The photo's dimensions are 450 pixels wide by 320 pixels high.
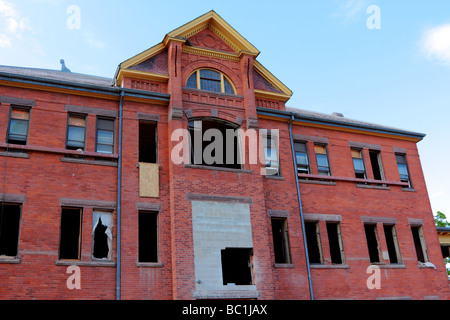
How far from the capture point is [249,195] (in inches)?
707

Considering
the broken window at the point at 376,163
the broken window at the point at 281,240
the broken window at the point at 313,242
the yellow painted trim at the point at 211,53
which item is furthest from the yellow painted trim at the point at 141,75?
the broken window at the point at 376,163

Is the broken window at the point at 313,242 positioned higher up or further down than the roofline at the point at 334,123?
further down

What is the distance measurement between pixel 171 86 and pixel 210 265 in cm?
745

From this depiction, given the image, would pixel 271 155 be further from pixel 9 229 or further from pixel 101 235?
pixel 9 229

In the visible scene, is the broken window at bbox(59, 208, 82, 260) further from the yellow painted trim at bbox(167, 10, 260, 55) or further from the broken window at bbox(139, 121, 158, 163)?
the yellow painted trim at bbox(167, 10, 260, 55)

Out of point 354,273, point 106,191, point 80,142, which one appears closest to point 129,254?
point 106,191

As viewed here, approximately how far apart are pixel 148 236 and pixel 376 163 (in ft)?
41.4

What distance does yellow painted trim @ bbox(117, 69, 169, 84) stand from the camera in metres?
18.4

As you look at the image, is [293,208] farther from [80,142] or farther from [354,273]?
[80,142]

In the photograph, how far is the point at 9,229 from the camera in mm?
15188

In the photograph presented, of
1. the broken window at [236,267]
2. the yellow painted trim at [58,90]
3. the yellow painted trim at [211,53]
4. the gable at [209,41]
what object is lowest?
the broken window at [236,267]

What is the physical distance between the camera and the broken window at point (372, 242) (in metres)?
20.6

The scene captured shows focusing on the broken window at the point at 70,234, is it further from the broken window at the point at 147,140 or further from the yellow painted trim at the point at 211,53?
the yellow painted trim at the point at 211,53

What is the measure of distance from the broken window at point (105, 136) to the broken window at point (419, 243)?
15063mm
